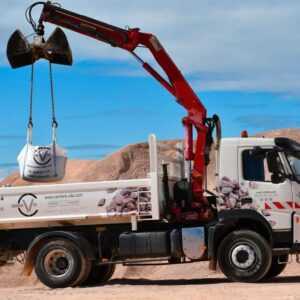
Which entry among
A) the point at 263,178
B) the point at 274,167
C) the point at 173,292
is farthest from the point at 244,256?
the point at 173,292

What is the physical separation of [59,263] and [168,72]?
472 centimetres

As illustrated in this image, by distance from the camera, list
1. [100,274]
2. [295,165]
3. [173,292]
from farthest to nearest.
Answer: [100,274] → [295,165] → [173,292]

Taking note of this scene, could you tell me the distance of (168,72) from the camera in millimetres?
19172

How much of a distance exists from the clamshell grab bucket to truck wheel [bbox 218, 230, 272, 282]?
496 cm

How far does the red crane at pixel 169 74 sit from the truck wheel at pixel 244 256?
1.32m

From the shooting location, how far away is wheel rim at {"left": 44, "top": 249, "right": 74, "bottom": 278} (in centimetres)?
1766

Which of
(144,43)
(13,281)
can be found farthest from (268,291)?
(13,281)

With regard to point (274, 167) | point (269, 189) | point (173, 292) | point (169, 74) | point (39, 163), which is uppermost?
point (169, 74)

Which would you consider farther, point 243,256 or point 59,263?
point 59,263

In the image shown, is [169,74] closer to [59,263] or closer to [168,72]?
[168,72]

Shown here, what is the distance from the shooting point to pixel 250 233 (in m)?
16.8

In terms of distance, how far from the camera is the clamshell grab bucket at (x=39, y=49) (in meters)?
17.9

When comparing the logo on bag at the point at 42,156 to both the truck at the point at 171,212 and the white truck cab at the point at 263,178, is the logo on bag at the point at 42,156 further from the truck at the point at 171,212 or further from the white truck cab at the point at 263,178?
the white truck cab at the point at 263,178

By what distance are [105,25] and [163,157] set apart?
10.9ft
